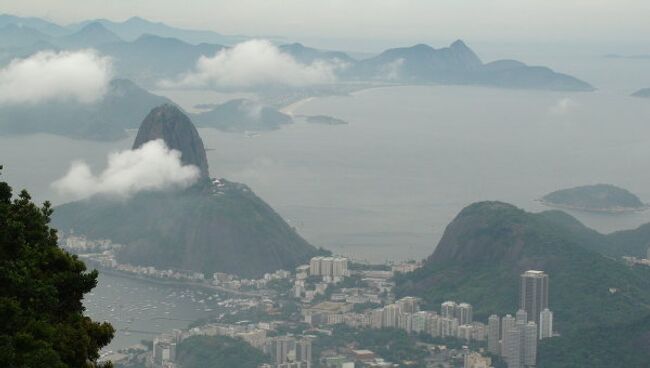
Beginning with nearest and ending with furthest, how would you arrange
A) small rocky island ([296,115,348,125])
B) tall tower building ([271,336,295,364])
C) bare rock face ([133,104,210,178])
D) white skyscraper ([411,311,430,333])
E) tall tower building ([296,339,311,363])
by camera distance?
1. tall tower building ([271,336,295,364])
2. tall tower building ([296,339,311,363])
3. white skyscraper ([411,311,430,333])
4. bare rock face ([133,104,210,178])
5. small rocky island ([296,115,348,125])

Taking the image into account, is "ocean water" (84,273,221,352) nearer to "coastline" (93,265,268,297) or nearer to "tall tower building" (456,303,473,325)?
"coastline" (93,265,268,297)

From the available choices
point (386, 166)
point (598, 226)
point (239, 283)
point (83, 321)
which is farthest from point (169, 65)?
point (83, 321)

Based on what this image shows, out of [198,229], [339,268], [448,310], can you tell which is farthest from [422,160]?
[448,310]

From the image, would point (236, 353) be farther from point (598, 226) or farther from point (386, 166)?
point (386, 166)

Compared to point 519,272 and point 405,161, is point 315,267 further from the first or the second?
point 405,161

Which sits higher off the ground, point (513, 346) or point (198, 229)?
point (198, 229)

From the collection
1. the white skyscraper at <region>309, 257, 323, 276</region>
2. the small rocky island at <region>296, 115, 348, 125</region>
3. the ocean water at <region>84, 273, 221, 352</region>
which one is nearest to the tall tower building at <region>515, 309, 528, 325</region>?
the ocean water at <region>84, 273, 221, 352</region>

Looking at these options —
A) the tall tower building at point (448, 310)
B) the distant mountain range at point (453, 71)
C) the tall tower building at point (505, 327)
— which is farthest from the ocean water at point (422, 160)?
the tall tower building at point (505, 327)
